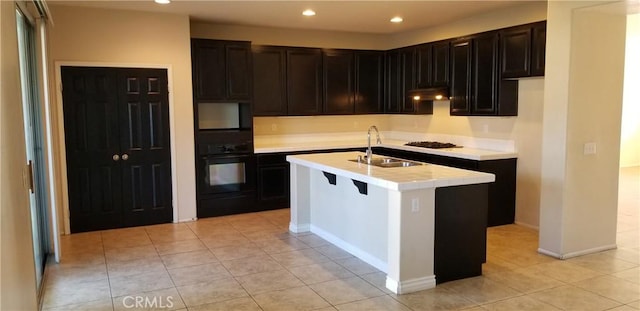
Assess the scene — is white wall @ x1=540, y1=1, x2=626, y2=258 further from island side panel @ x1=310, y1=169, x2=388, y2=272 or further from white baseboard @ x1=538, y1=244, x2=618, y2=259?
island side panel @ x1=310, y1=169, x2=388, y2=272

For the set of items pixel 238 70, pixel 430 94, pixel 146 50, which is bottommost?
pixel 430 94

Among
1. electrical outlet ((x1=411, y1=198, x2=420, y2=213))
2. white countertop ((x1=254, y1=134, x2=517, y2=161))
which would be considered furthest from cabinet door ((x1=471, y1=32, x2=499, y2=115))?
electrical outlet ((x1=411, y1=198, x2=420, y2=213))

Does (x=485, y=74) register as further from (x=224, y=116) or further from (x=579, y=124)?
(x=224, y=116)

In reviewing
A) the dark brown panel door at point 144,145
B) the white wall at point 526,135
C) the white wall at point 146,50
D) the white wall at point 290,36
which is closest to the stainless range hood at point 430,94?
the white wall at point 526,135

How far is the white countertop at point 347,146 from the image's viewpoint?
567cm

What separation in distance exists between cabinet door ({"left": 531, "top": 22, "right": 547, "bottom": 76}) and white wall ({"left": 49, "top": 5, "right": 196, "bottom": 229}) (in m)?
3.98

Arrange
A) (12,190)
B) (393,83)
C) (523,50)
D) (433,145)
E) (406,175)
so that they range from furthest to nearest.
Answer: (393,83), (433,145), (523,50), (406,175), (12,190)

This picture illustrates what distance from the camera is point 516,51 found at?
5.38 meters

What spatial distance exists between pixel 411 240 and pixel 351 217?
1083 mm

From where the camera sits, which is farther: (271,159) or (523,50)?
(271,159)

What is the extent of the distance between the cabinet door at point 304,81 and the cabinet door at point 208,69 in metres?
1.11

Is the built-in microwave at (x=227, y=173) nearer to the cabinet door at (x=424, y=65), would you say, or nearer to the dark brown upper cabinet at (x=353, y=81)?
the dark brown upper cabinet at (x=353, y=81)

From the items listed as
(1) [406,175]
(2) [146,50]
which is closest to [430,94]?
(1) [406,175]

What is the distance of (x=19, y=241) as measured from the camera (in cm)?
246
